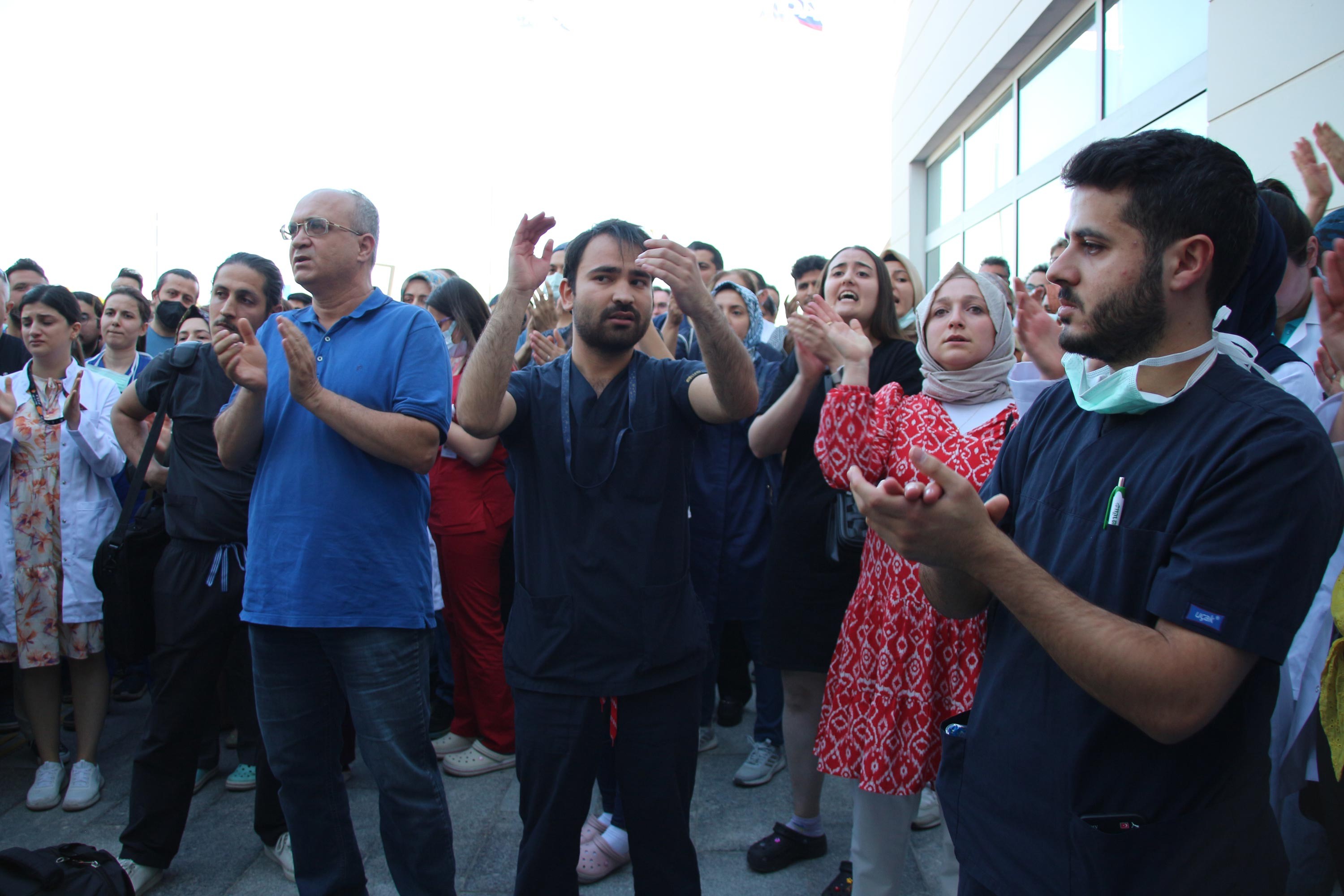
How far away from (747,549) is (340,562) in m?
1.87

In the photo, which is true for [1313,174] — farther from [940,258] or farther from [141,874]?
[940,258]

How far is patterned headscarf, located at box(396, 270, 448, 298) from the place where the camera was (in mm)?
5074

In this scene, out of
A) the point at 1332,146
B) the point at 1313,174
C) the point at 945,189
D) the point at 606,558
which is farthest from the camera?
the point at 945,189

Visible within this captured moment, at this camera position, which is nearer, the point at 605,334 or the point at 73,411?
the point at 605,334

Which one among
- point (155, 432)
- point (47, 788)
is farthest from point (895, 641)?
point (47, 788)

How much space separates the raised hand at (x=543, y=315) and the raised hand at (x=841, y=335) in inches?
58.2

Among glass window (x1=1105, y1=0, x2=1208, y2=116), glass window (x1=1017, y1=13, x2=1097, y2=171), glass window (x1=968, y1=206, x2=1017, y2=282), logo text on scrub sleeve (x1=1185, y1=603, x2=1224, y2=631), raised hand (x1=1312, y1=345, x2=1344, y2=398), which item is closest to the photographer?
logo text on scrub sleeve (x1=1185, y1=603, x2=1224, y2=631)

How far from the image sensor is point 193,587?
9.58 ft

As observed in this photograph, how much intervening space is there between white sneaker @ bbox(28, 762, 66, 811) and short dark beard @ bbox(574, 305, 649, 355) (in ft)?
10.1

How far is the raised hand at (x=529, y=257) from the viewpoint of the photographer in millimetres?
2217

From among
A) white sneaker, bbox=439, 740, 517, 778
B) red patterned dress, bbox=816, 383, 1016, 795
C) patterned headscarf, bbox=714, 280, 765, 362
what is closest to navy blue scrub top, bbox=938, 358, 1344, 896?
red patterned dress, bbox=816, 383, 1016, 795

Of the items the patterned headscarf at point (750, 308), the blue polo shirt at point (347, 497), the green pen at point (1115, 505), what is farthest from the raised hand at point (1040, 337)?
the patterned headscarf at point (750, 308)

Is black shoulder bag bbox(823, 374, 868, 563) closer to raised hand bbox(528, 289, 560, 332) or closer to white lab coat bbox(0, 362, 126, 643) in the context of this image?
raised hand bbox(528, 289, 560, 332)

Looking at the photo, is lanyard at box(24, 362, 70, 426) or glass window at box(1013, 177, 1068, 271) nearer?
lanyard at box(24, 362, 70, 426)
